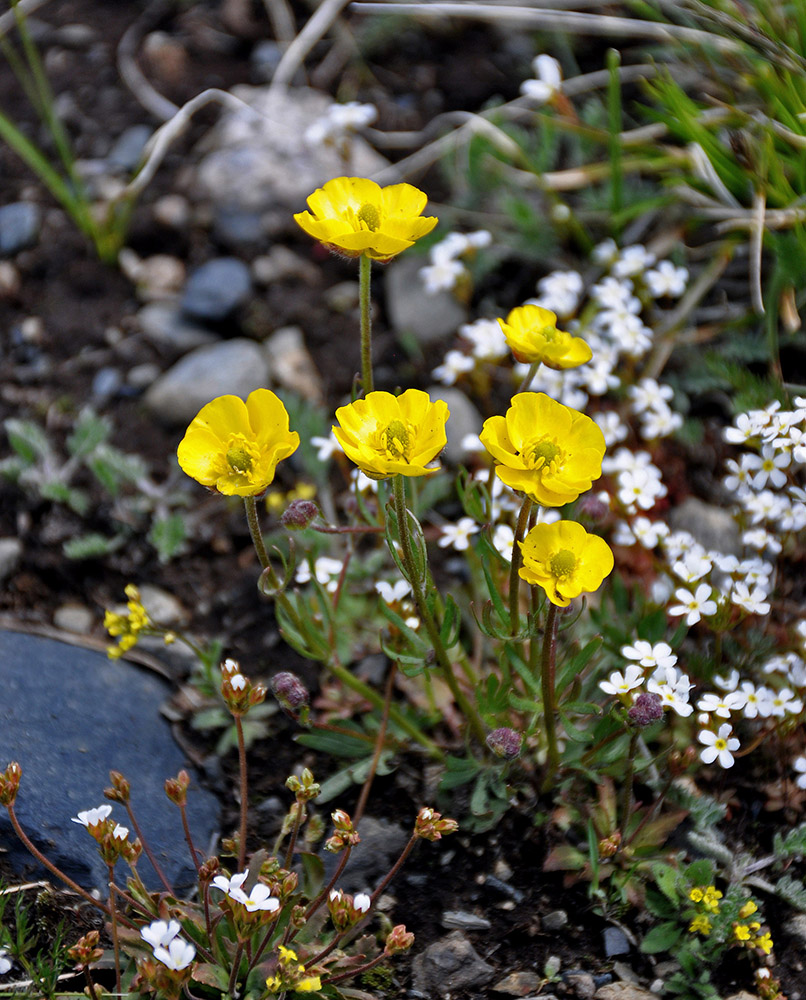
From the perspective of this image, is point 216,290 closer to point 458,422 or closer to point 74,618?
point 458,422

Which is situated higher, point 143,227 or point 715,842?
point 143,227

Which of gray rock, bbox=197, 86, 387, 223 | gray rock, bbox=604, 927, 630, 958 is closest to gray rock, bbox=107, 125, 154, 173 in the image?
gray rock, bbox=197, 86, 387, 223

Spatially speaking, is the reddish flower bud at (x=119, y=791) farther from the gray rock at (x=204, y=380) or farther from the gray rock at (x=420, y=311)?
the gray rock at (x=420, y=311)

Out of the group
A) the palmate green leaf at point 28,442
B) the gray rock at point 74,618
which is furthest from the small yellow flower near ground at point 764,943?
the palmate green leaf at point 28,442

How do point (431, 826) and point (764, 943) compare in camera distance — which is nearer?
point (431, 826)

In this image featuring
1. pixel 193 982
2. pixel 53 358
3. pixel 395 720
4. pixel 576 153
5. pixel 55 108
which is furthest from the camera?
pixel 55 108

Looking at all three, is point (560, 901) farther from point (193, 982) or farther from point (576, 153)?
point (576, 153)

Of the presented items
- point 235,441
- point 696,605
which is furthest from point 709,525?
point 235,441

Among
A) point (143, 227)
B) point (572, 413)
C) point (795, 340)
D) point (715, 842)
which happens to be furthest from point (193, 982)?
point (143, 227)
